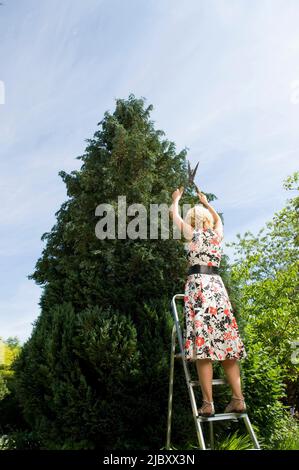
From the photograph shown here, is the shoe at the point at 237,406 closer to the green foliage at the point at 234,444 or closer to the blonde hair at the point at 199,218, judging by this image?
the green foliage at the point at 234,444

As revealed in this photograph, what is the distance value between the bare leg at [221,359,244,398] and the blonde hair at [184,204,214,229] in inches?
56.2

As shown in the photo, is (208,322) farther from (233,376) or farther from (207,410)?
(207,410)

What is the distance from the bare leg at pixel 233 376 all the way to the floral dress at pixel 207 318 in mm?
93

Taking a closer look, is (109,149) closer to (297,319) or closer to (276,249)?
(297,319)

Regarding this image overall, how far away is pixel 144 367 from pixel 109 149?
3.14 m

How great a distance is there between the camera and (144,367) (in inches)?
202

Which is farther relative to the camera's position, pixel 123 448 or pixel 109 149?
pixel 109 149

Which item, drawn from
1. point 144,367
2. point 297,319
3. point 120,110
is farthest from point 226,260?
point 297,319

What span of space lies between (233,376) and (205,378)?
0.33m

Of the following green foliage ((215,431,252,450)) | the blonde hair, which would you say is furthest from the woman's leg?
the blonde hair

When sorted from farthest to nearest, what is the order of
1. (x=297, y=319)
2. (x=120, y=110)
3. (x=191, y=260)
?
(x=297, y=319) < (x=120, y=110) < (x=191, y=260)

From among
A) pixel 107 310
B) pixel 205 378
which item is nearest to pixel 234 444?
pixel 205 378

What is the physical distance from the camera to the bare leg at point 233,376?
172 inches

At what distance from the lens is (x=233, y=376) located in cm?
442
